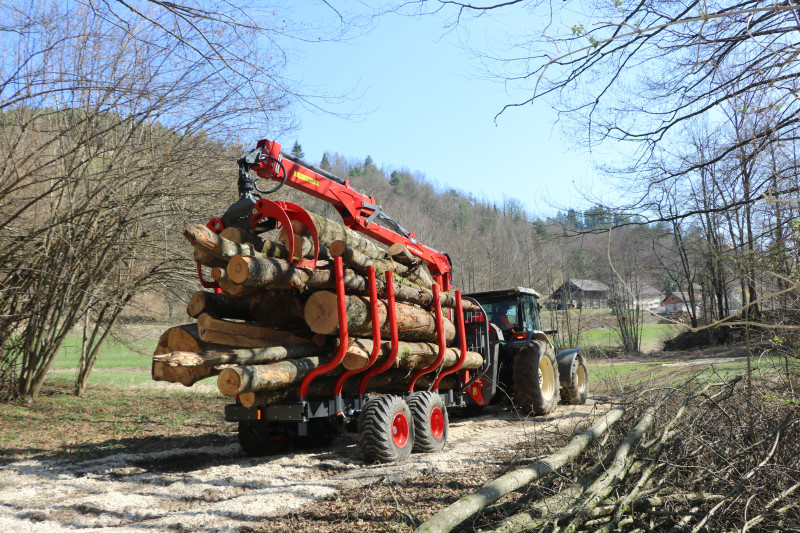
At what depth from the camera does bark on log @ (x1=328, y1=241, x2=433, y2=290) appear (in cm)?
604

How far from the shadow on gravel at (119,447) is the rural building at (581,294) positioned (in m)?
17.8

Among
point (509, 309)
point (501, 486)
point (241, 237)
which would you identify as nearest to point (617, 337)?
point (509, 309)

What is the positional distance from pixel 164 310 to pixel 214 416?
4.55 metres

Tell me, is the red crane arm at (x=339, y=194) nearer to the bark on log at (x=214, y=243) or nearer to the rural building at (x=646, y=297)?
the bark on log at (x=214, y=243)

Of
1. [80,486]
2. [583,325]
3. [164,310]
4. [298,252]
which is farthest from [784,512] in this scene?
[583,325]

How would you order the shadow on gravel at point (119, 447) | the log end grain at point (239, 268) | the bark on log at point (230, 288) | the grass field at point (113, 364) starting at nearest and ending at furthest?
the log end grain at point (239, 268), the bark on log at point (230, 288), the shadow on gravel at point (119, 447), the grass field at point (113, 364)

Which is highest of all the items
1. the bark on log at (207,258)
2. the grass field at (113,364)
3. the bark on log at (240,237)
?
the bark on log at (240,237)

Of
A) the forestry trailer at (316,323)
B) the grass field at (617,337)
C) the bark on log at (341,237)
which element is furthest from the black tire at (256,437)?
the grass field at (617,337)

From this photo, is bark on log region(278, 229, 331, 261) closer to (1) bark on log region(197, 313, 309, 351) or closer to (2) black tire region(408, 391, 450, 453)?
(1) bark on log region(197, 313, 309, 351)

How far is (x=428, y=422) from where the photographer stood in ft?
22.3

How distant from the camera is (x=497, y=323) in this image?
1077 centimetres

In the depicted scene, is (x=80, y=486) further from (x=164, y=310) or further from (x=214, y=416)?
(x=164, y=310)

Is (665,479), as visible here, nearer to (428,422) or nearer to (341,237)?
(428,422)

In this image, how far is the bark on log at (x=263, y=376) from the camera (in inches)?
203
